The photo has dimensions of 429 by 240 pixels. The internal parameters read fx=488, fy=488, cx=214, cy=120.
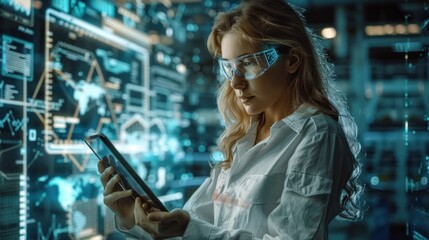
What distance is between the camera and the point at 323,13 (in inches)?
200

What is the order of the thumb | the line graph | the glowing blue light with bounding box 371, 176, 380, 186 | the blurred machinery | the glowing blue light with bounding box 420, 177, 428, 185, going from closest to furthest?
the thumb, the line graph, the blurred machinery, the glowing blue light with bounding box 420, 177, 428, 185, the glowing blue light with bounding box 371, 176, 380, 186

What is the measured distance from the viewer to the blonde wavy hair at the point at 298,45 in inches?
52.7

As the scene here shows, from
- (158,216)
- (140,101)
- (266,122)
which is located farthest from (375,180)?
(158,216)

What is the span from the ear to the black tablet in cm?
52

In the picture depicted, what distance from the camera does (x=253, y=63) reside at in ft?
4.36

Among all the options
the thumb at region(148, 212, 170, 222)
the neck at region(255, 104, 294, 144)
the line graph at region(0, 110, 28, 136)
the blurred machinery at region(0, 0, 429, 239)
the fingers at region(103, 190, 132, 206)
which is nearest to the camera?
the thumb at region(148, 212, 170, 222)

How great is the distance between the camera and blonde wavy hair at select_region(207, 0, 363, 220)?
4.40 ft

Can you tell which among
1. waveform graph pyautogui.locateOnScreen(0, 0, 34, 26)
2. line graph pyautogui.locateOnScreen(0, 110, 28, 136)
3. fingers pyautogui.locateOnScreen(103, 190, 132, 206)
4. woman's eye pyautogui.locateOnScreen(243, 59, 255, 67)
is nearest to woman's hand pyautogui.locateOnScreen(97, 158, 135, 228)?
fingers pyautogui.locateOnScreen(103, 190, 132, 206)

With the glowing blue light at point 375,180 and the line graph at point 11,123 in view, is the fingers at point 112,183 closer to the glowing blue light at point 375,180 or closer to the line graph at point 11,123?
the line graph at point 11,123

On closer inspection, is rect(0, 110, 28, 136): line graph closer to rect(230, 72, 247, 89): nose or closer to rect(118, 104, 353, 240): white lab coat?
rect(118, 104, 353, 240): white lab coat

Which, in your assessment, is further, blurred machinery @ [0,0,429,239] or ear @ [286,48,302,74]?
blurred machinery @ [0,0,429,239]

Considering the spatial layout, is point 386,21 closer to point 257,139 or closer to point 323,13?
point 323,13

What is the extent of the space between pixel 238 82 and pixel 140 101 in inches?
84.6

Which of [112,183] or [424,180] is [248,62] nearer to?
[112,183]
